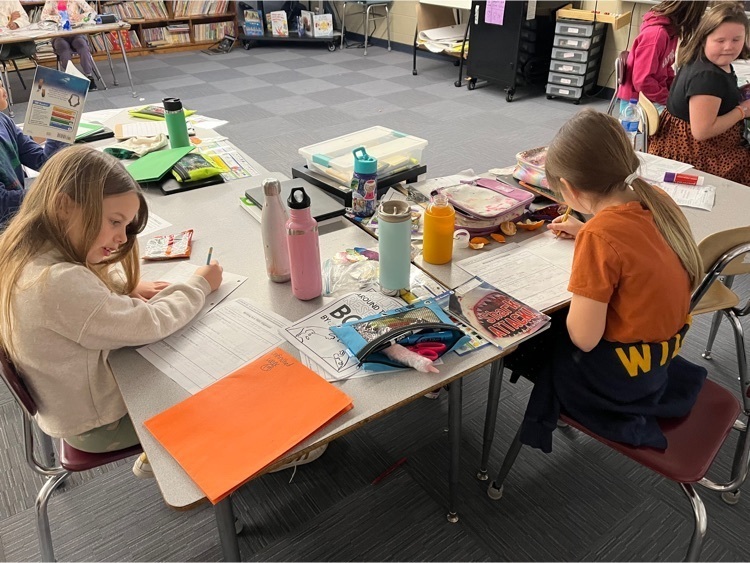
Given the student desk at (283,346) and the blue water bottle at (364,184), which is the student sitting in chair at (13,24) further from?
the blue water bottle at (364,184)

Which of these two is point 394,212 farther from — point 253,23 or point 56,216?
point 253,23

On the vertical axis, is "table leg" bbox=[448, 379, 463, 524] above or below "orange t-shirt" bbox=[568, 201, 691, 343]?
below

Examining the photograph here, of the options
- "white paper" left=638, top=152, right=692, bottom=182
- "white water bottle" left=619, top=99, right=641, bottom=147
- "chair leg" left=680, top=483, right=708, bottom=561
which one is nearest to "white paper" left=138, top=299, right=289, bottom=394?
"chair leg" left=680, top=483, right=708, bottom=561

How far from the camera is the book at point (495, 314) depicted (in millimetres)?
1241

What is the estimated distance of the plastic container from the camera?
1.33 metres

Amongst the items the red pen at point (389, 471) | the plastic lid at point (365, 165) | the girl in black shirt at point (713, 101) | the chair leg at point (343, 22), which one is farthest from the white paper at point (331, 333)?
the chair leg at point (343, 22)

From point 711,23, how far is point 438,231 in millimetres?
1629

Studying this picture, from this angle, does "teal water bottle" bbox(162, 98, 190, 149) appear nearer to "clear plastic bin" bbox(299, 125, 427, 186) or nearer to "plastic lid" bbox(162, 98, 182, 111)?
"plastic lid" bbox(162, 98, 182, 111)

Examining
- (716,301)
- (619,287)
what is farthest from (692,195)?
(619,287)

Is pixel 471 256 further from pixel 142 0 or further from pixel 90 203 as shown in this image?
pixel 142 0

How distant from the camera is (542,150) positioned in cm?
197

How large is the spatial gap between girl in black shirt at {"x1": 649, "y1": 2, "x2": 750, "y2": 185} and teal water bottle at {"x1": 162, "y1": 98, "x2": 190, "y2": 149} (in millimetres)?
2014

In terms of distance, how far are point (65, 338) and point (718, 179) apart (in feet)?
6.66

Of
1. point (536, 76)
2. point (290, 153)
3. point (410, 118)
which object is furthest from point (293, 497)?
point (536, 76)
